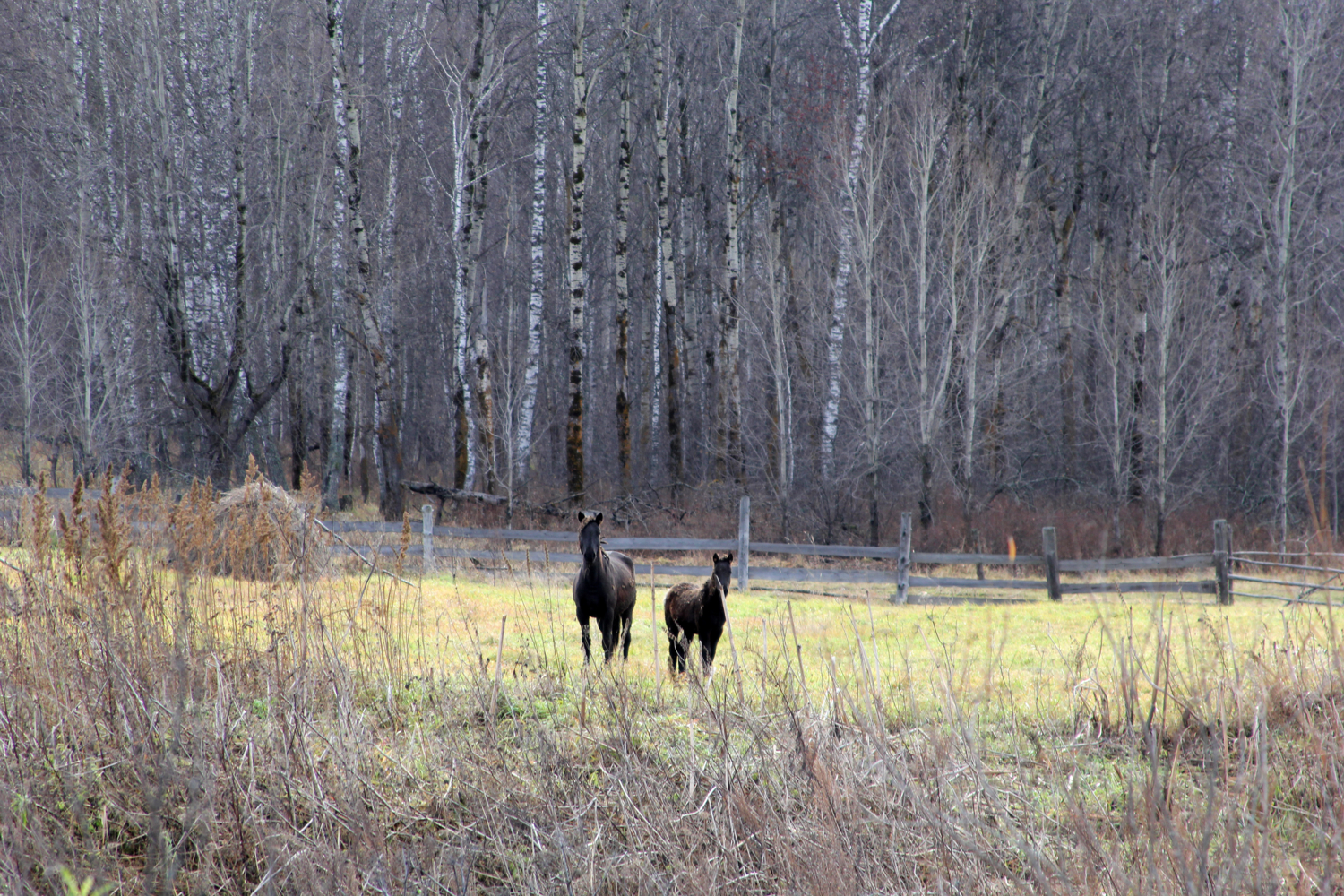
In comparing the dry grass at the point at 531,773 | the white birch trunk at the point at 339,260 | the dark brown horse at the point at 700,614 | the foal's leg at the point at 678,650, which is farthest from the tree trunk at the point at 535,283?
the dry grass at the point at 531,773

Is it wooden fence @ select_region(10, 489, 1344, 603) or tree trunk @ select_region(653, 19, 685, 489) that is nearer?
wooden fence @ select_region(10, 489, 1344, 603)

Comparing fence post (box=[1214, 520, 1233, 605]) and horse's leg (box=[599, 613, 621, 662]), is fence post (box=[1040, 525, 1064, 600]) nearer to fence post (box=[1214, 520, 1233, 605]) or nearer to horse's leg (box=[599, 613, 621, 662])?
fence post (box=[1214, 520, 1233, 605])

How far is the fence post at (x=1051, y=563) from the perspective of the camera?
14234mm

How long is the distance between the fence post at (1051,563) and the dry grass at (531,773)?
379 inches

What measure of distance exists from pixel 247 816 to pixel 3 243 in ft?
67.8

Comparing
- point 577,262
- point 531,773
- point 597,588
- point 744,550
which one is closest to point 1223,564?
point 744,550

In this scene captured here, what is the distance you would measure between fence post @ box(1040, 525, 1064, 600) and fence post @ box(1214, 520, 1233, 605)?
2.27 metres

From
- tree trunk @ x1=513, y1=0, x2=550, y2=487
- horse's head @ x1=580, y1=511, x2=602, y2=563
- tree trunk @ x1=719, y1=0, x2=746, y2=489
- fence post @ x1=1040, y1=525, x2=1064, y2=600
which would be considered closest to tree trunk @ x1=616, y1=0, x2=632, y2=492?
tree trunk @ x1=513, y1=0, x2=550, y2=487

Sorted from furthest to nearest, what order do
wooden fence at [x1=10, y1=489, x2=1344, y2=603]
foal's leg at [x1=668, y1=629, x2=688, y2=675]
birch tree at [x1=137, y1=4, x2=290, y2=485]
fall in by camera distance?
birch tree at [x1=137, y1=4, x2=290, y2=485]
wooden fence at [x1=10, y1=489, x2=1344, y2=603]
foal's leg at [x1=668, y1=629, x2=688, y2=675]

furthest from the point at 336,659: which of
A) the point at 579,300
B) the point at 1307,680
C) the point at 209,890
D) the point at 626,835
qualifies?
the point at 579,300

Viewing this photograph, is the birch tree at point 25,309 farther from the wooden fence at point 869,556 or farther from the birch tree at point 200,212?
the wooden fence at point 869,556

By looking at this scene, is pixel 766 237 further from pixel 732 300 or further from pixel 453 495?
pixel 453 495

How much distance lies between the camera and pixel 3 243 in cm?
1869

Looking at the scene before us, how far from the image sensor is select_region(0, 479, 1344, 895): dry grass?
3.05m
